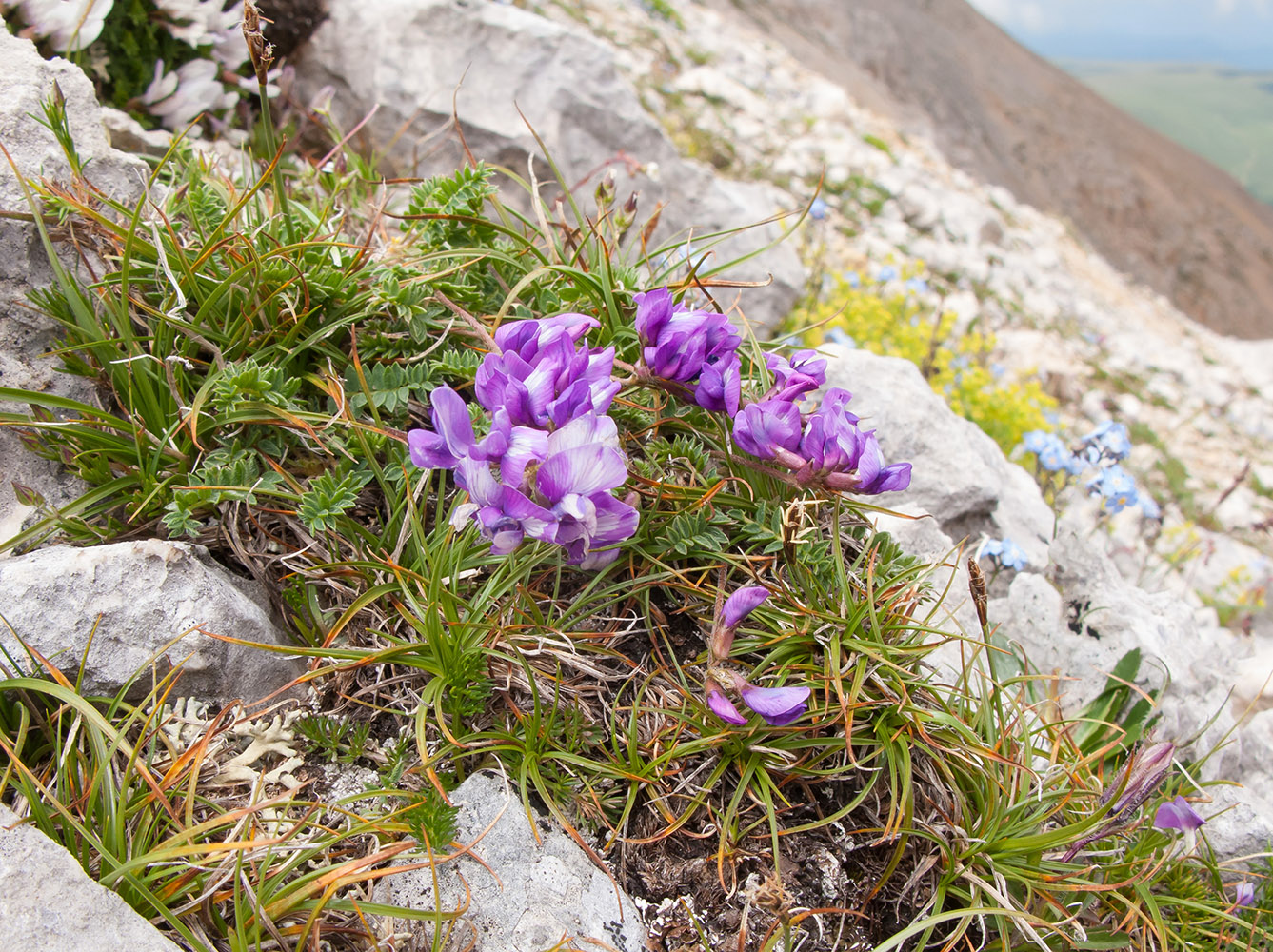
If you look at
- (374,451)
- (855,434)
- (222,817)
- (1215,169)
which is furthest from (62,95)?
(1215,169)

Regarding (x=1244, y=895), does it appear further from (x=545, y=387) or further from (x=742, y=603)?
(x=545, y=387)

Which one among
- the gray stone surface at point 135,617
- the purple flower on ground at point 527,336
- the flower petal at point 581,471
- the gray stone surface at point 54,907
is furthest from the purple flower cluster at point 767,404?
the gray stone surface at point 54,907

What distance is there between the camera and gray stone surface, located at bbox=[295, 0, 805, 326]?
16.6 feet

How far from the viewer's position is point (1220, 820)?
271 centimetres

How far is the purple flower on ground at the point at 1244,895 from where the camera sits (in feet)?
7.97

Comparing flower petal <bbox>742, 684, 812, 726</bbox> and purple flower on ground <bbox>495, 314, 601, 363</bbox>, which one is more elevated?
purple flower on ground <bbox>495, 314, 601, 363</bbox>

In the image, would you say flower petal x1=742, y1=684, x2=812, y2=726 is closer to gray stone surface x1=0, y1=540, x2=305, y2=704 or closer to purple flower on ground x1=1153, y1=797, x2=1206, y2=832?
purple flower on ground x1=1153, y1=797, x2=1206, y2=832

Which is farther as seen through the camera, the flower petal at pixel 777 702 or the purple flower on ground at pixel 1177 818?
the purple flower on ground at pixel 1177 818

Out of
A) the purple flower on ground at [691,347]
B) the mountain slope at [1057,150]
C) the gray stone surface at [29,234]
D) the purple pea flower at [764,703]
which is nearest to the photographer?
the purple pea flower at [764,703]

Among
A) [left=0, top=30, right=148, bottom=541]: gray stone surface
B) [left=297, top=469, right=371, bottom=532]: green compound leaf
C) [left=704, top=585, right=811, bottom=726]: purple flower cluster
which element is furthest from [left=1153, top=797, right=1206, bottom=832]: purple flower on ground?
[left=0, top=30, right=148, bottom=541]: gray stone surface

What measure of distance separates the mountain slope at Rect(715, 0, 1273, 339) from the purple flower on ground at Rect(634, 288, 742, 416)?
1221 inches

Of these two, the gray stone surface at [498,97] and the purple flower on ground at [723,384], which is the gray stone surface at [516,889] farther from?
the gray stone surface at [498,97]

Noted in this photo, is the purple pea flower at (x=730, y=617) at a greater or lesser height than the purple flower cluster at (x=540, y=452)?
lesser

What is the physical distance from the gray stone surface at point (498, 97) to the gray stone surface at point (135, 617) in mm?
3147
